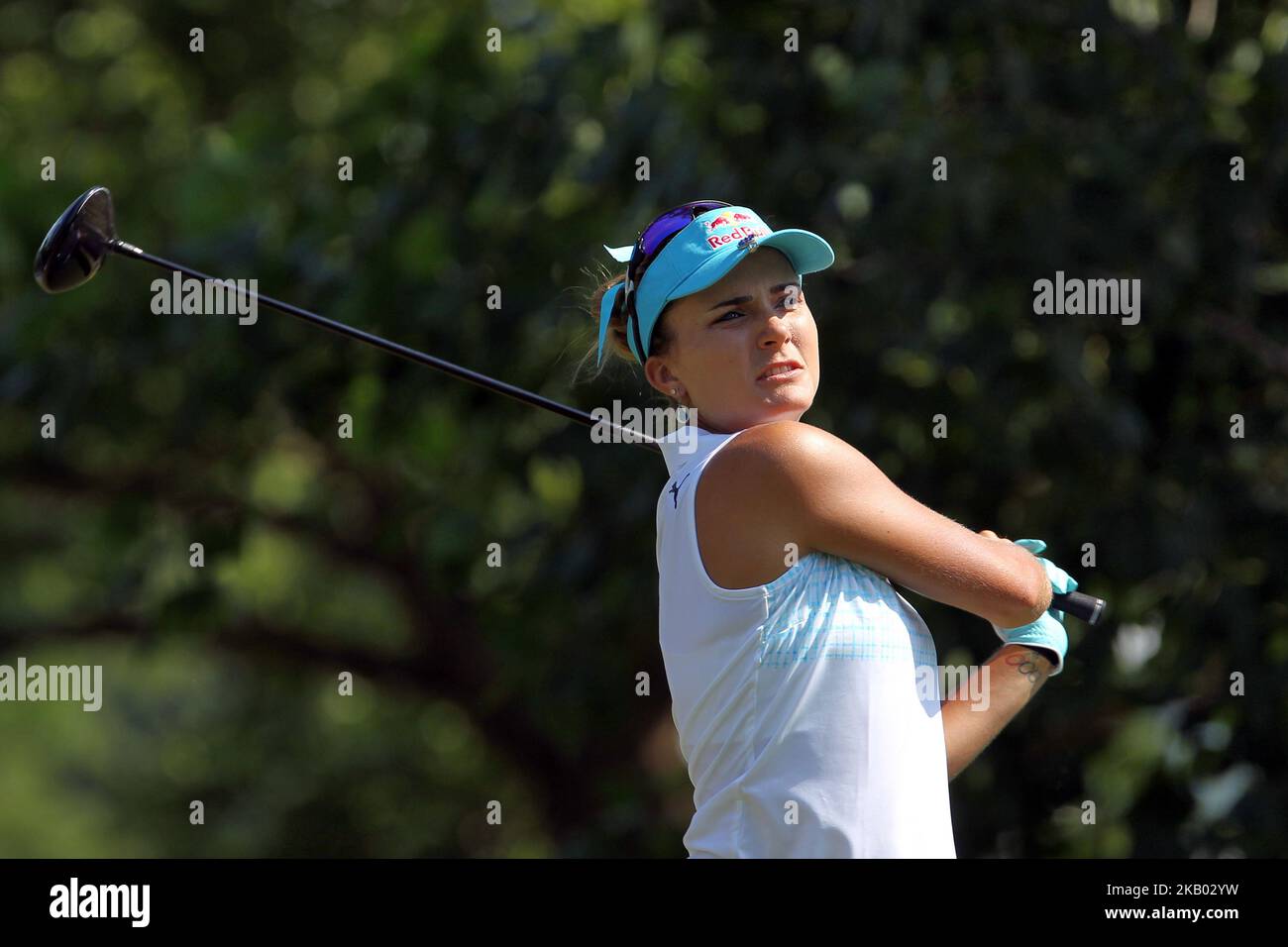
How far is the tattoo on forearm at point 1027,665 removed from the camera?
8.87ft

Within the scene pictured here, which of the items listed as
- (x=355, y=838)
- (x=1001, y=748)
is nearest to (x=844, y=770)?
(x=1001, y=748)

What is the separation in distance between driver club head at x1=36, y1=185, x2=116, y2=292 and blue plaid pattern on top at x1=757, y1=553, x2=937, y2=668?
72.3 inches

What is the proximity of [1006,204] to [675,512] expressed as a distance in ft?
11.2

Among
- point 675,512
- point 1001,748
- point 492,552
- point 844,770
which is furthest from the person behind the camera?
point 492,552

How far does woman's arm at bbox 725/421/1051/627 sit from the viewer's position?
95.7 inches

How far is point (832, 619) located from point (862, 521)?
144mm

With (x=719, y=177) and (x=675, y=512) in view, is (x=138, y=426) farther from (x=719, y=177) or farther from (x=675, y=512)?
(x=675, y=512)

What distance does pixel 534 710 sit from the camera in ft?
23.7

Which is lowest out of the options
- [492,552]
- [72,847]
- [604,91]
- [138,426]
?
[72,847]

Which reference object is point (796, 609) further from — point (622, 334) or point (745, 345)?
point (622, 334)

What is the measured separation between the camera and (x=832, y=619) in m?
2.41

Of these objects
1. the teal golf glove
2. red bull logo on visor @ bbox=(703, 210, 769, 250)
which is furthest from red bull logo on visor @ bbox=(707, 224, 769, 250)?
the teal golf glove

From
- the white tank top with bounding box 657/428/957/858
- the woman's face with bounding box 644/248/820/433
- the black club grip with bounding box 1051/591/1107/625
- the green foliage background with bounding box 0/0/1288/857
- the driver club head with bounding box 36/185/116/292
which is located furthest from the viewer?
the green foliage background with bounding box 0/0/1288/857

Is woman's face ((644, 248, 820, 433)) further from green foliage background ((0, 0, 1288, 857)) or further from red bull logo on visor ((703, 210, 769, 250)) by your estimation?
green foliage background ((0, 0, 1288, 857))
